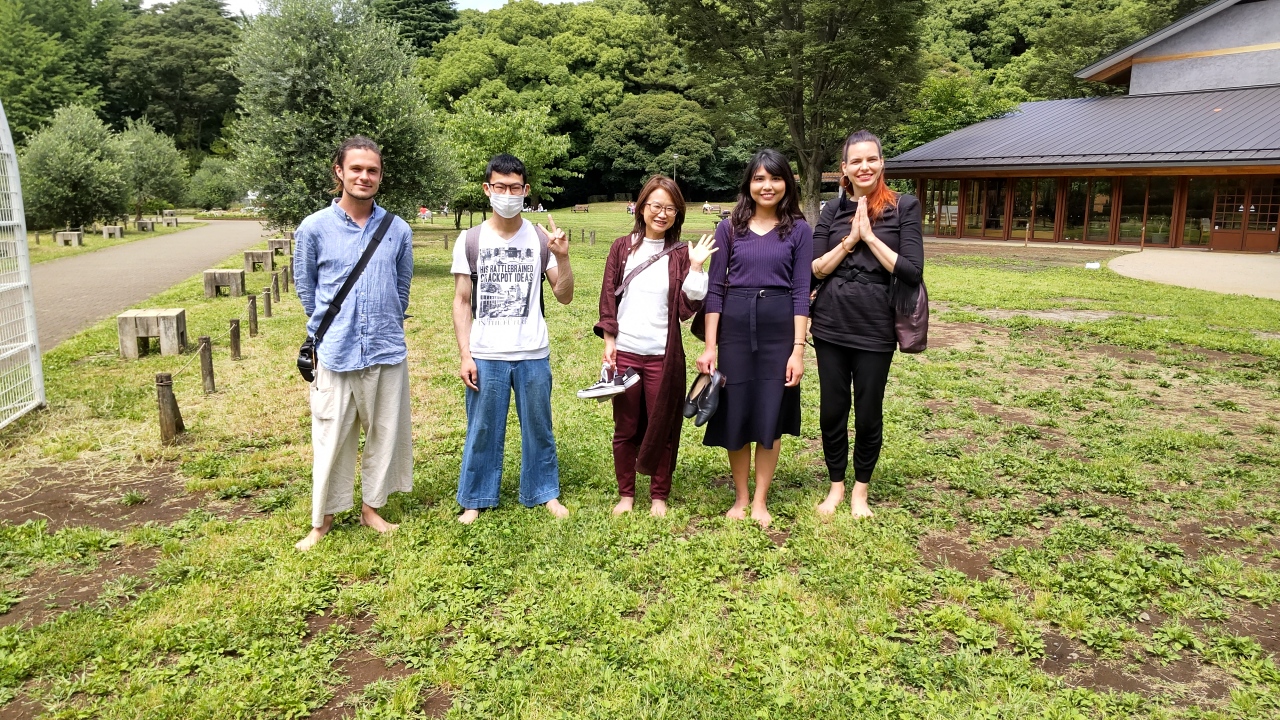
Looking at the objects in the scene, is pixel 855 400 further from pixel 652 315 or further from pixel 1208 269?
pixel 1208 269

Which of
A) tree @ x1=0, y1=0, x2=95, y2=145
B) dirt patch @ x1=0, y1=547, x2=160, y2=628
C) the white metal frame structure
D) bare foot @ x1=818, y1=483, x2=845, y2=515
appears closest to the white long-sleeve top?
bare foot @ x1=818, y1=483, x2=845, y2=515

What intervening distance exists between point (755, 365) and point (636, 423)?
75 cm

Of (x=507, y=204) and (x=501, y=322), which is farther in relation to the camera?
(x=501, y=322)

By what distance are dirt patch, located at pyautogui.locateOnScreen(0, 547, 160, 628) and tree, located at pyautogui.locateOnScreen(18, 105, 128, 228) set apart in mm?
31697

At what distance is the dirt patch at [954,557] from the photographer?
3.97 m

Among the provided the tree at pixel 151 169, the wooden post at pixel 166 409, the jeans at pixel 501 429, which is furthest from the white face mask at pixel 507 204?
the tree at pixel 151 169

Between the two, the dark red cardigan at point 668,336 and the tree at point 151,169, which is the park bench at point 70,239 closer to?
the tree at point 151,169

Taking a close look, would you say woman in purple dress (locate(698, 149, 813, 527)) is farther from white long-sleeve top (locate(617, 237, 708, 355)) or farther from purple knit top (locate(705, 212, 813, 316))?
white long-sleeve top (locate(617, 237, 708, 355))

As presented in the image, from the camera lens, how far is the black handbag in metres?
4.02

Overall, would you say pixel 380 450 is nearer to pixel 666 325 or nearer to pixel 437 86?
pixel 666 325

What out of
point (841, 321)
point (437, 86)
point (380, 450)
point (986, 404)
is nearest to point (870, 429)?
point (841, 321)

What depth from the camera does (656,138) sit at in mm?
57750

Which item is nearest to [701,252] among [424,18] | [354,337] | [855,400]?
[855,400]

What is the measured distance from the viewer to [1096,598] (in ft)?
12.0
